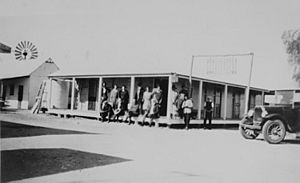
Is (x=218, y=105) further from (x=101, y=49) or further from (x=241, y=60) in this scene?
(x=101, y=49)

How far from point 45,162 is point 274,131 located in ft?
5.49

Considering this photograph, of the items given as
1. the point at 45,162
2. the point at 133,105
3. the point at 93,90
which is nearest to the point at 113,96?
the point at 133,105

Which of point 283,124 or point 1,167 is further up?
point 283,124

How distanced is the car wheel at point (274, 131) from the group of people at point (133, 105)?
111 centimetres

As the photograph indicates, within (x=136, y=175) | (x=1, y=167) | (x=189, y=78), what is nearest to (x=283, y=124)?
(x=189, y=78)

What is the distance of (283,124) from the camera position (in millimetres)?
2873

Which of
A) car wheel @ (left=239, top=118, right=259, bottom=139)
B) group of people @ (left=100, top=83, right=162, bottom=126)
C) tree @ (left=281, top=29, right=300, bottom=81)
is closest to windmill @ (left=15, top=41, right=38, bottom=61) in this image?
group of people @ (left=100, top=83, right=162, bottom=126)

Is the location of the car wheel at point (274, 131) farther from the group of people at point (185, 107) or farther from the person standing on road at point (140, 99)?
the person standing on road at point (140, 99)

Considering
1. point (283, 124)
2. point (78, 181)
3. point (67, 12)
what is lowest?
point (78, 181)

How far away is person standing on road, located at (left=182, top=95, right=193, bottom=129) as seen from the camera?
3.16 m

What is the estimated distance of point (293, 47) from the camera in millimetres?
2516

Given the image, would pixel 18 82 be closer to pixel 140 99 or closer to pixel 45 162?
pixel 140 99

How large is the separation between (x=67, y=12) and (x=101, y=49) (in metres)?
0.38

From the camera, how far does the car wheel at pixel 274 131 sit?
276 cm
